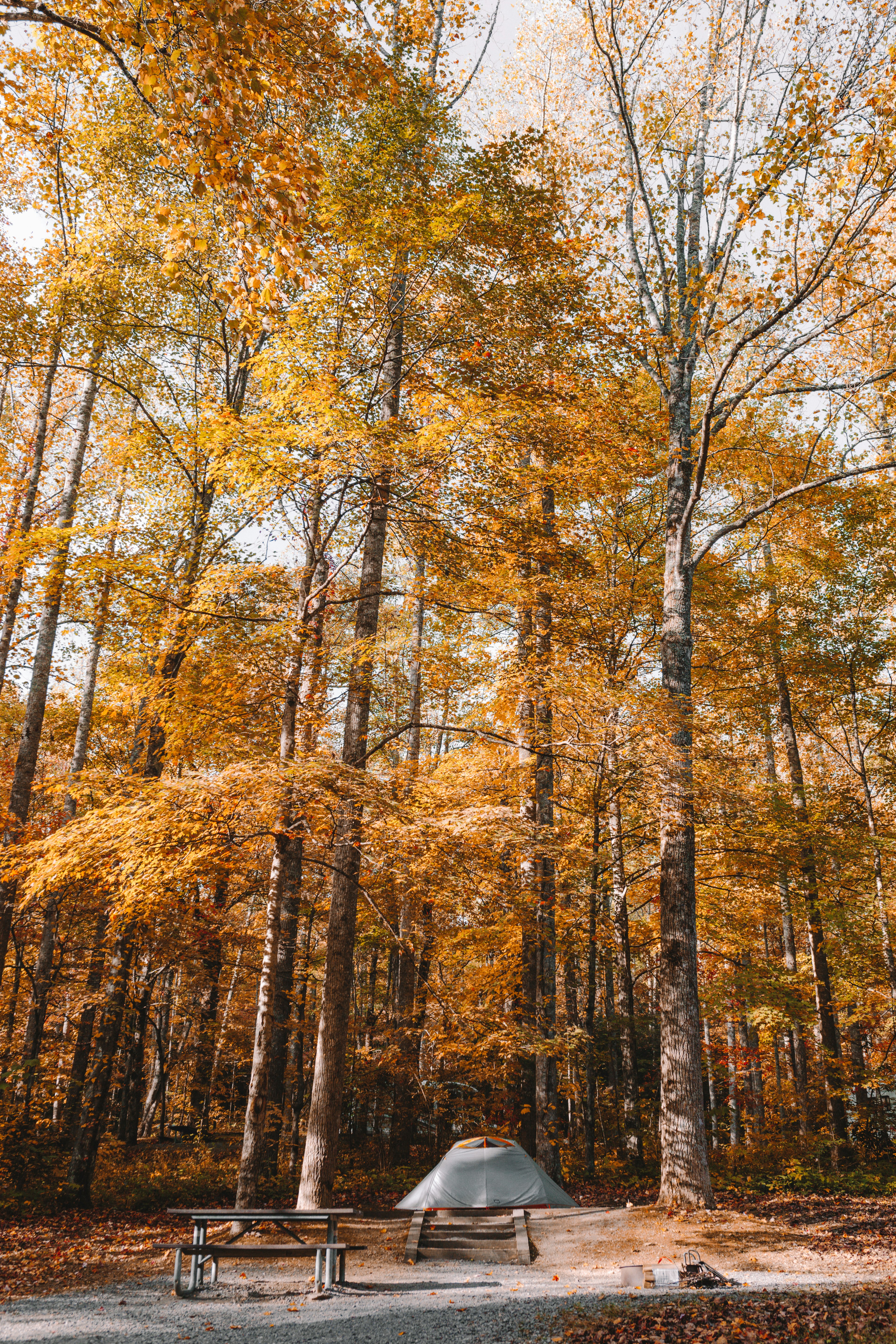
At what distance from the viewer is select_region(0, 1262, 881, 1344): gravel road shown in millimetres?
4652

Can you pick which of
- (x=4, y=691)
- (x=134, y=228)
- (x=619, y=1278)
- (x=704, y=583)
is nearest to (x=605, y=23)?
(x=134, y=228)

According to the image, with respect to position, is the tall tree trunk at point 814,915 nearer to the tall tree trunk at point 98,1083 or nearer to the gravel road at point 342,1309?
the gravel road at point 342,1309

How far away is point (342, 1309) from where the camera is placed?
536 centimetres

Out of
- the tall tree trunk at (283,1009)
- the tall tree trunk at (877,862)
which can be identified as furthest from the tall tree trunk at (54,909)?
the tall tree trunk at (877,862)

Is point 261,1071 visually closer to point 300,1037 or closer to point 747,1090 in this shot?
point 300,1037

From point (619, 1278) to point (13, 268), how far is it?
14542 mm

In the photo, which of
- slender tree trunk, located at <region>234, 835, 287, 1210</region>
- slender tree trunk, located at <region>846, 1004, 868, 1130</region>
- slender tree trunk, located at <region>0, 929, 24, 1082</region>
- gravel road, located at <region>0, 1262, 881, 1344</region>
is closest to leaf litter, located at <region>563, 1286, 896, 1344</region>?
gravel road, located at <region>0, 1262, 881, 1344</region>

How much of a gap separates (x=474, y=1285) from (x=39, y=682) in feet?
28.2

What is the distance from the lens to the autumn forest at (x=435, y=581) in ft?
23.6

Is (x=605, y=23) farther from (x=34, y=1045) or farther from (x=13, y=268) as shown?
(x=34, y=1045)

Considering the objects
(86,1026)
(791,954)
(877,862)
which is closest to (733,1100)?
(791,954)

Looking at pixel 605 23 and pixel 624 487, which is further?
pixel 624 487

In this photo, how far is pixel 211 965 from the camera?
1281 centimetres

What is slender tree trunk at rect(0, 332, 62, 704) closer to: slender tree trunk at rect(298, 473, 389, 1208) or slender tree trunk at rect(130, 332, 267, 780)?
slender tree trunk at rect(130, 332, 267, 780)
